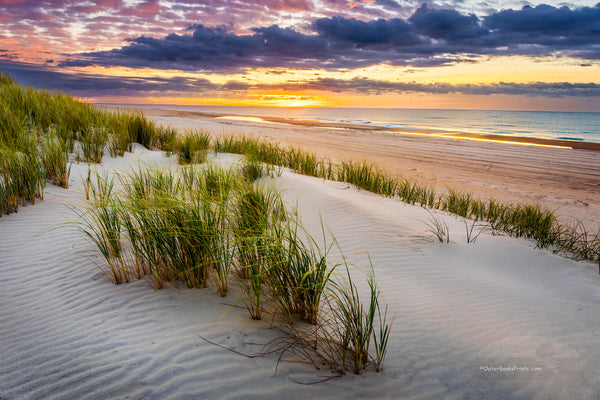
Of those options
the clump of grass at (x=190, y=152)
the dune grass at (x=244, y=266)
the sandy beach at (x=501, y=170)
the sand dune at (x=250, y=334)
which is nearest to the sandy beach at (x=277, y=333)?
the sand dune at (x=250, y=334)

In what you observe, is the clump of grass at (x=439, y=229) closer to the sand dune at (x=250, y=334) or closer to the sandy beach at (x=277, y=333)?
the sandy beach at (x=277, y=333)

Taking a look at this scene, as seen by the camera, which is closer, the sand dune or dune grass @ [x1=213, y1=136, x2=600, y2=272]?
the sand dune

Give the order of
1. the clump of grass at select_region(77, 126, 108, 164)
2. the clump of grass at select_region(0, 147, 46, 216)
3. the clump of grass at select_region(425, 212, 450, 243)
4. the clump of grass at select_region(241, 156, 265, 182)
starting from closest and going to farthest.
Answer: the clump of grass at select_region(0, 147, 46, 216), the clump of grass at select_region(425, 212, 450, 243), the clump of grass at select_region(77, 126, 108, 164), the clump of grass at select_region(241, 156, 265, 182)

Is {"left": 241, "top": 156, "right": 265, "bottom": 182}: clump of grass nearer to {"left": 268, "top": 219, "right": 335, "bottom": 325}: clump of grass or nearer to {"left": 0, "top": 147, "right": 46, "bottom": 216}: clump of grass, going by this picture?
{"left": 0, "top": 147, "right": 46, "bottom": 216}: clump of grass

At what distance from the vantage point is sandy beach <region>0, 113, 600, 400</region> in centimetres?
167

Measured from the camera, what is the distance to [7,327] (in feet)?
6.57

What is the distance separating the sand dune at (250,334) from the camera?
5.46 ft

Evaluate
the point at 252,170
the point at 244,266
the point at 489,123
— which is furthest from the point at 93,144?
the point at 489,123

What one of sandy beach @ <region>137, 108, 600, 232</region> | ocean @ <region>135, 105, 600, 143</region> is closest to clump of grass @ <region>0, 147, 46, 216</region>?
sandy beach @ <region>137, 108, 600, 232</region>

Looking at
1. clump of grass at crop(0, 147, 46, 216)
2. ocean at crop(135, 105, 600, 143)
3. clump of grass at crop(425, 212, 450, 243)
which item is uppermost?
ocean at crop(135, 105, 600, 143)

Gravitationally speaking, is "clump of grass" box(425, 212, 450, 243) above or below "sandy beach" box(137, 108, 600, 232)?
below

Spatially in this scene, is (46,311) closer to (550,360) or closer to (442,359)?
(442,359)

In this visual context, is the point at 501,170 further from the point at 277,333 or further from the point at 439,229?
the point at 277,333

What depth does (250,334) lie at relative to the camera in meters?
1.96
